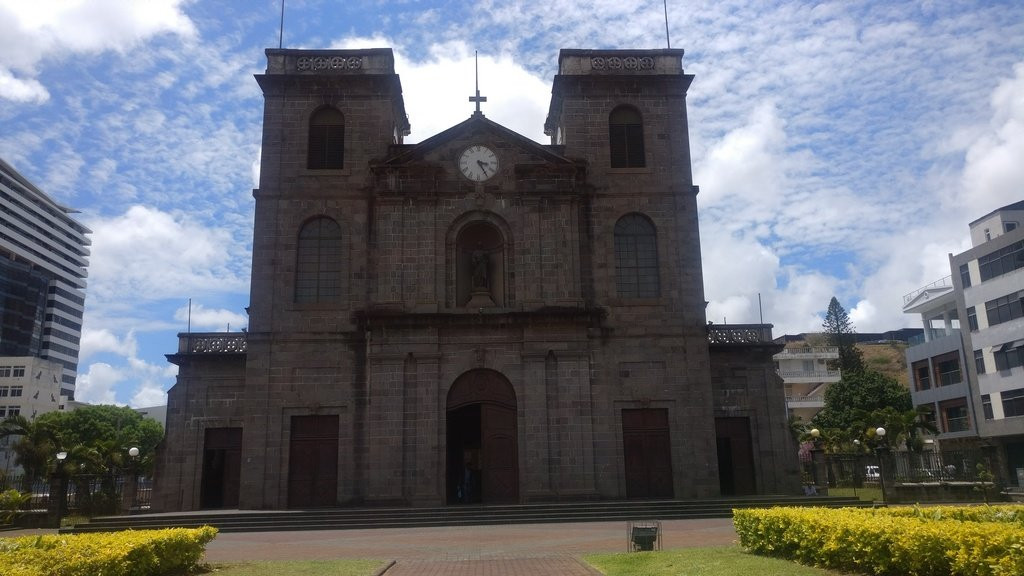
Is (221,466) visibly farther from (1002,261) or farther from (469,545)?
(1002,261)

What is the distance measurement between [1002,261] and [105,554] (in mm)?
47117

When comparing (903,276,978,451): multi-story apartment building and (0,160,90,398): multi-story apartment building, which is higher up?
(0,160,90,398): multi-story apartment building

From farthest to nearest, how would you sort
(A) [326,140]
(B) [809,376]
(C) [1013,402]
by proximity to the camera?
(B) [809,376] → (C) [1013,402] → (A) [326,140]

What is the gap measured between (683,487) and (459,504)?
26.3ft

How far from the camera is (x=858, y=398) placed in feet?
223

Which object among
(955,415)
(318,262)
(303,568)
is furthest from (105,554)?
(955,415)

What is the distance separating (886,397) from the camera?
67.2 metres

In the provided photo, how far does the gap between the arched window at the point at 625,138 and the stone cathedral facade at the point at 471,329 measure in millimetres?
90

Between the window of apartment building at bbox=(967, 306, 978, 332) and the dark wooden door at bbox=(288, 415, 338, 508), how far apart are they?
38.1m

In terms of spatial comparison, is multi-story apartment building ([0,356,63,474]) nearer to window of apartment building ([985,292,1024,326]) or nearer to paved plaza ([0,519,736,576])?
paved plaza ([0,519,736,576])

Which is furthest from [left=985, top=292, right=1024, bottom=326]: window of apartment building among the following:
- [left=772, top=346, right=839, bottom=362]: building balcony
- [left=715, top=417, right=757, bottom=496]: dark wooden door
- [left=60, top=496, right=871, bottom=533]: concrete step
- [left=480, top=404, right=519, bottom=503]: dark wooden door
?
[left=772, top=346, right=839, bottom=362]: building balcony

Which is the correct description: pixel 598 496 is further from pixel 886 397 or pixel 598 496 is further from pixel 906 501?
pixel 886 397

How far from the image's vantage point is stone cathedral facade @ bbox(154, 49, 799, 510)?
28.7m

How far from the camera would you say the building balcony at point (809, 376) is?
275 feet
